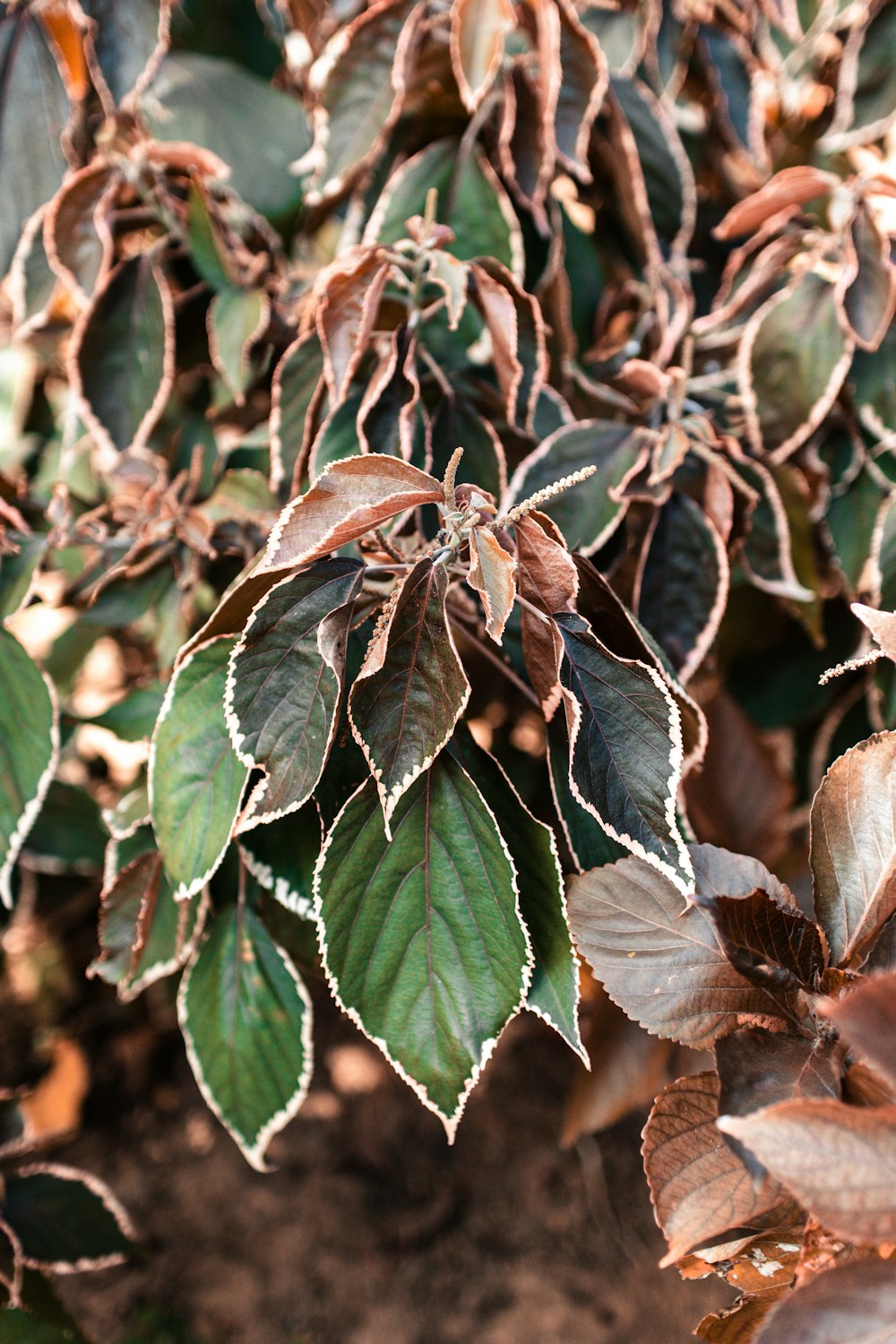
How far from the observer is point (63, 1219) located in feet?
2.90

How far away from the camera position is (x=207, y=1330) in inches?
43.4

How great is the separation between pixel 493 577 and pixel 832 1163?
0.94 ft

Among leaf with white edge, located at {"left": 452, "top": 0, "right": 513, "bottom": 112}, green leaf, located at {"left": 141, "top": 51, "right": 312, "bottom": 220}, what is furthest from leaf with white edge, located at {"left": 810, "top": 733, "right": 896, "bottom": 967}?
green leaf, located at {"left": 141, "top": 51, "right": 312, "bottom": 220}

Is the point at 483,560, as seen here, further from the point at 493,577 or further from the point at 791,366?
the point at 791,366

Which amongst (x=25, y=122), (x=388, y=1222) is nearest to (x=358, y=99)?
(x=25, y=122)

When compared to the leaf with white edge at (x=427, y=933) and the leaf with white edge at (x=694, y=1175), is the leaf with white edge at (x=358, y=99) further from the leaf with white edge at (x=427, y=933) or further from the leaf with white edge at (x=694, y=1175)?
the leaf with white edge at (x=694, y=1175)

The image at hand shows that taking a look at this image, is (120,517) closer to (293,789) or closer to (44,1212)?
(293,789)

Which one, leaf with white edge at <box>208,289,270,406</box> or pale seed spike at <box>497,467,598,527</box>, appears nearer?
pale seed spike at <box>497,467,598,527</box>

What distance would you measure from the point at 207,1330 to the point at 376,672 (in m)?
0.97

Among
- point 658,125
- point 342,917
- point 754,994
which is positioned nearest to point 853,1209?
point 754,994

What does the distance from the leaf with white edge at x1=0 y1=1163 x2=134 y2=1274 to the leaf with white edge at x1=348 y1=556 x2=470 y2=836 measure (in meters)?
0.63

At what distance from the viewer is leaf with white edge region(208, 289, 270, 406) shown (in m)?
0.80

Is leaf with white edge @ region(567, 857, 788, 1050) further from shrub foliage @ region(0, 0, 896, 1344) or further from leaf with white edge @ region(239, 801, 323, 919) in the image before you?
leaf with white edge @ region(239, 801, 323, 919)

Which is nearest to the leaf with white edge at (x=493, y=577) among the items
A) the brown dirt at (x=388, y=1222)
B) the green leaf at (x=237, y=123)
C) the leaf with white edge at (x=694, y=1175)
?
the leaf with white edge at (x=694, y=1175)
